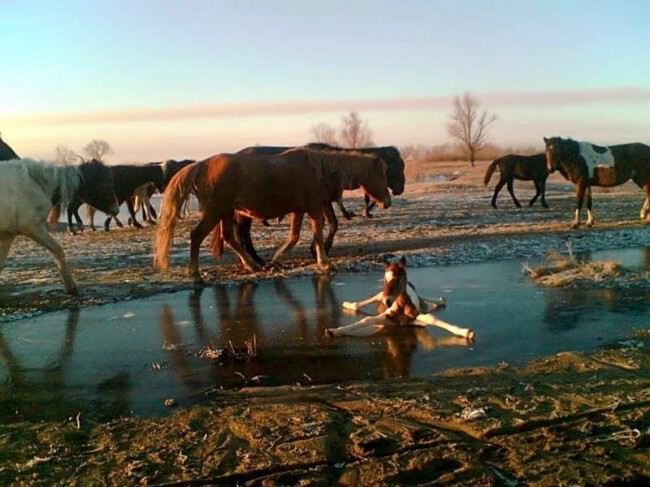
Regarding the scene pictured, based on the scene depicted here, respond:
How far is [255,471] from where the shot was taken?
12.7 ft

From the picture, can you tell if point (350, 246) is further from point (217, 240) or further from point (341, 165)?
point (217, 240)

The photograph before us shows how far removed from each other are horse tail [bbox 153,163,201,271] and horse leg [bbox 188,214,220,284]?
1.18ft

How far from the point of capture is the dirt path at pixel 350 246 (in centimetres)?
1070

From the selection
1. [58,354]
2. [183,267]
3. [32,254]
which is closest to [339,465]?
[58,354]

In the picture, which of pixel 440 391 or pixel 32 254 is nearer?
pixel 440 391

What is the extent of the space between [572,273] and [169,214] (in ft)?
20.5

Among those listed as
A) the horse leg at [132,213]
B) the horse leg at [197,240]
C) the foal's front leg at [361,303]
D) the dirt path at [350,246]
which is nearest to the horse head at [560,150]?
the dirt path at [350,246]

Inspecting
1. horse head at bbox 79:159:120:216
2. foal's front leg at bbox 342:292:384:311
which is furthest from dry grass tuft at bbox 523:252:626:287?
horse head at bbox 79:159:120:216

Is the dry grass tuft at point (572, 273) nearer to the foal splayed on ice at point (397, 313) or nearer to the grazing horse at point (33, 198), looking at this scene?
the foal splayed on ice at point (397, 313)

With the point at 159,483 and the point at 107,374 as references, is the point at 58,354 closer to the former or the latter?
the point at 107,374

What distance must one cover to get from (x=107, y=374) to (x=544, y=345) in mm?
4073

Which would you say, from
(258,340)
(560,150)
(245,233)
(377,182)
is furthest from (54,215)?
(560,150)

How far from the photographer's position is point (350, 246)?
14711mm

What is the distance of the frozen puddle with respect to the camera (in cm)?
576
